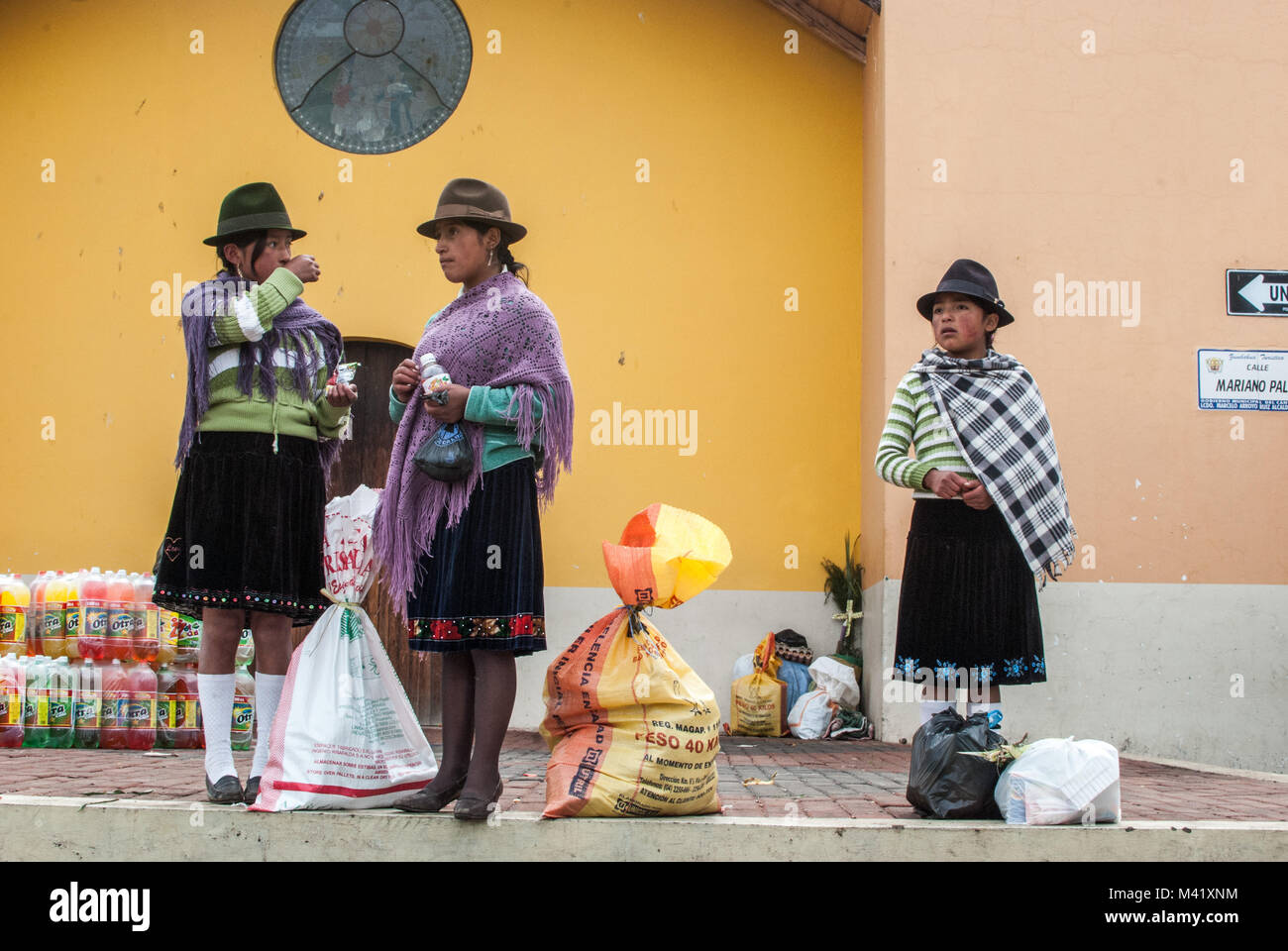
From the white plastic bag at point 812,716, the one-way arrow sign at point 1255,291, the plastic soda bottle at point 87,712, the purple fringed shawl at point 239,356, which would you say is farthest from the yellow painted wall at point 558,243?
the purple fringed shawl at point 239,356

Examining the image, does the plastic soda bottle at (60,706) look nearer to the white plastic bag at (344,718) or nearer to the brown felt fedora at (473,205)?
the white plastic bag at (344,718)

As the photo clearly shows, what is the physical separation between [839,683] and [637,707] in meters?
4.52

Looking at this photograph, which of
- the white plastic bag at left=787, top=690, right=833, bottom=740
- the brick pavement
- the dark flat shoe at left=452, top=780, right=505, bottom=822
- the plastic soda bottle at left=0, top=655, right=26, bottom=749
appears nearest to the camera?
the dark flat shoe at left=452, top=780, right=505, bottom=822

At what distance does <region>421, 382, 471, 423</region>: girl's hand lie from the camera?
3.78m

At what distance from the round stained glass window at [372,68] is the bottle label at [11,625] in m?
3.77

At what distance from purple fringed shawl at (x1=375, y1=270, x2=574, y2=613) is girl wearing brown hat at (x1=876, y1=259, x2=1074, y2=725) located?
124 cm

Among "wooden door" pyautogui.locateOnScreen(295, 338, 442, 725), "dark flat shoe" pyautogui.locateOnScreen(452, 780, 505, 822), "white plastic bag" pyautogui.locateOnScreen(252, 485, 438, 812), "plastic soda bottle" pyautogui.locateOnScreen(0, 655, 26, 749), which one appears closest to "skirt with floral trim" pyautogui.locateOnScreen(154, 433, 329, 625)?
"white plastic bag" pyautogui.locateOnScreen(252, 485, 438, 812)

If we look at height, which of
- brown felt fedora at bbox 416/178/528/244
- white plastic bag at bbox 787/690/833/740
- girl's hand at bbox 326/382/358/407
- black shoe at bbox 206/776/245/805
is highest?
brown felt fedora at bbox 416/178/528/244

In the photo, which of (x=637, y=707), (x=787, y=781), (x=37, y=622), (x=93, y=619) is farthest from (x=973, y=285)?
(x=37, y=622)

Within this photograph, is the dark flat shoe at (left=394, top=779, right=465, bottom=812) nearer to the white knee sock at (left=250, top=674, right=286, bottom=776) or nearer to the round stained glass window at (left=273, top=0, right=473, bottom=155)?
the white knee sock at (left=250, top=674, right=286, bottom=776)

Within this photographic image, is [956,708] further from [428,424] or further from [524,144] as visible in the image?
[524,144]

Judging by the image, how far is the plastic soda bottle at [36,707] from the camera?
7.04m

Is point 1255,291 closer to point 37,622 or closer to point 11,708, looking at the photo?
point 37,622

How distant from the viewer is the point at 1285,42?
7.88 meters
